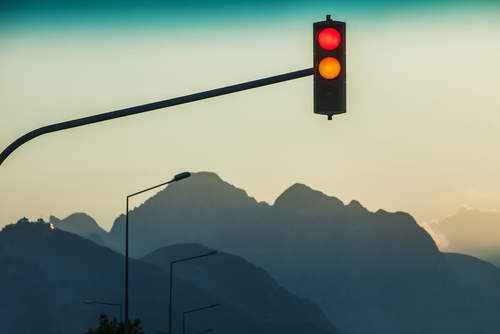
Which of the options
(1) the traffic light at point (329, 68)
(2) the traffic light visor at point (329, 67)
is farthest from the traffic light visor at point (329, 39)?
(2) the traffic light visor at point (329, 67)

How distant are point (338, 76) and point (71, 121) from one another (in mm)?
4113

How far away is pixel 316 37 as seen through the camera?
866 centimetres

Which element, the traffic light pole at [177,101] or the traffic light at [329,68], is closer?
the traffic light at [329,68]

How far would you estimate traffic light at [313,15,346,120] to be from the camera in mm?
8562

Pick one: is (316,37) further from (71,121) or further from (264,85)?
(71,121)

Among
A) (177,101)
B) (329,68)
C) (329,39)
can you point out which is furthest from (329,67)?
(177,101)

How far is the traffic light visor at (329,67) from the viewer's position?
862cm

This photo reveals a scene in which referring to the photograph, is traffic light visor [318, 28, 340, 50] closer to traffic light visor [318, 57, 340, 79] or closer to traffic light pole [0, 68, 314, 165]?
traffic light visor [318, 57, 340, 79]

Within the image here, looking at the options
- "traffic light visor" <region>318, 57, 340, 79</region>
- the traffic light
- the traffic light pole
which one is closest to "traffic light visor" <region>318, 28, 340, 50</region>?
the traffic light

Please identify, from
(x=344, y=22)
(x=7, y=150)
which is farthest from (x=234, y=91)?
(x=7, y=150)

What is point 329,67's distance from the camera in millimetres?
8648

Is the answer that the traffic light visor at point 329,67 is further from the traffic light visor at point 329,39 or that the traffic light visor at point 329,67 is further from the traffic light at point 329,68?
the traffic light visor at point 329,39

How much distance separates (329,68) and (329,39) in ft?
1.28

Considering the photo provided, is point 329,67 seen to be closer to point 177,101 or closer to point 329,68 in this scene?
point 329,68
